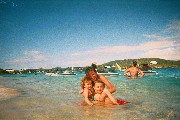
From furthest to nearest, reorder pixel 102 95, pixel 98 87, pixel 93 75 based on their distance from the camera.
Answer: pixel 102 95, pixel 98 87, pixel 93 75

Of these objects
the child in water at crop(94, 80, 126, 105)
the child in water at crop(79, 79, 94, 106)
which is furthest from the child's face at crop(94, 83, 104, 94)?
the child in water at crop(79, 79, 94, 106)

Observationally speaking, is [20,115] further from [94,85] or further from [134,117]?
[134,117]

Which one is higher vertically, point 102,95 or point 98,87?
point 98,87

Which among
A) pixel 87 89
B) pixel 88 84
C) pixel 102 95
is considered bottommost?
pixel 102 95

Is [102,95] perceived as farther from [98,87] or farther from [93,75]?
[93,75]

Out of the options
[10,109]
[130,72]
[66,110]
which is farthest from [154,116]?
[130,72]

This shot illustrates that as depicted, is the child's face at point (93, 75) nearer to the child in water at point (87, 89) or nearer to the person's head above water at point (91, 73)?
the person's head above water at point (91, 73)

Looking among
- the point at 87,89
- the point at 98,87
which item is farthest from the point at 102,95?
the point at 87,89

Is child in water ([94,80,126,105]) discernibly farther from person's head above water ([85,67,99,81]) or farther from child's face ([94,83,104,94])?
person's head above water ([85,67,99,81])

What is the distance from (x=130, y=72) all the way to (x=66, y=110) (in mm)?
8434

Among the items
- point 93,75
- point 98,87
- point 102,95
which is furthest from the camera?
point 102,95

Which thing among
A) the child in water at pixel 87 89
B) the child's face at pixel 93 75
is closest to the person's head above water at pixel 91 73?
the child's face at pixel 93 75

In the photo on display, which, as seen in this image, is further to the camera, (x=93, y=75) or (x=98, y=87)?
(x=98, y=87)

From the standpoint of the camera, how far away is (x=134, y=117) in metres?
5.72
